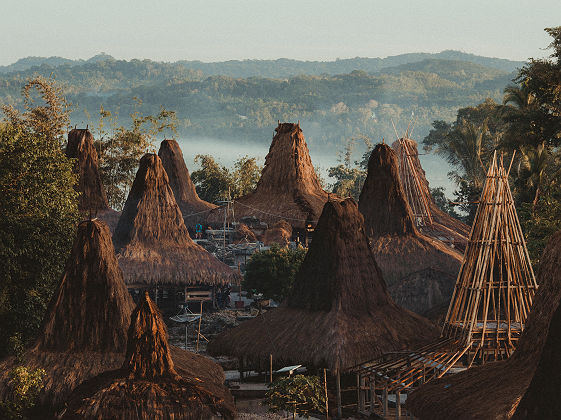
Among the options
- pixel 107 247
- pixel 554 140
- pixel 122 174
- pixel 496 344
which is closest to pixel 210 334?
pixel 107 247

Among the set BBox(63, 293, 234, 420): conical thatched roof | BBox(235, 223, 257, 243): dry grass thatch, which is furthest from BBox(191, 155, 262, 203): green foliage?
BBox(63, 293, 234, 420): conical thatched roof

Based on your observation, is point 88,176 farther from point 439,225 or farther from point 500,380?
point 500,380

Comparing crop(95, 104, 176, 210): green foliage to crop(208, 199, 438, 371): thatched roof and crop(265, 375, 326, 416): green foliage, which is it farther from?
crop(265, 375, 326, 416): green foliage

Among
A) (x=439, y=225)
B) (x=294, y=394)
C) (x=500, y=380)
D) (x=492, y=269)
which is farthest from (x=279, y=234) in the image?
(x=500, y=380)

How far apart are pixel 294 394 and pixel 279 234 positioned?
72.0 feet

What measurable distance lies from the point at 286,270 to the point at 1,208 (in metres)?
12.1

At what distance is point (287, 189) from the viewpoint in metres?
41.6

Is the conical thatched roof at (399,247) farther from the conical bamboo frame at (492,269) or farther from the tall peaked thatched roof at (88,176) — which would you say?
the tall peaked thatched roof at (88,176)

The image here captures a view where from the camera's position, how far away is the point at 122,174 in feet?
179

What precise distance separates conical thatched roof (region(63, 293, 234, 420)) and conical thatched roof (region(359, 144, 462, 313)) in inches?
507

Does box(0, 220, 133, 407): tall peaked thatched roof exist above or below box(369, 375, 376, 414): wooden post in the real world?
above

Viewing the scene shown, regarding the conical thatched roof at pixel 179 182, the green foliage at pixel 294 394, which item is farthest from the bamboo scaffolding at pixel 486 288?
the conical thatched roof at pixel 179 182

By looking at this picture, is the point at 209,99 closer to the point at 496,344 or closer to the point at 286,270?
the point at 286,270

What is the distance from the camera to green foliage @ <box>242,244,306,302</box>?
31250 mm
